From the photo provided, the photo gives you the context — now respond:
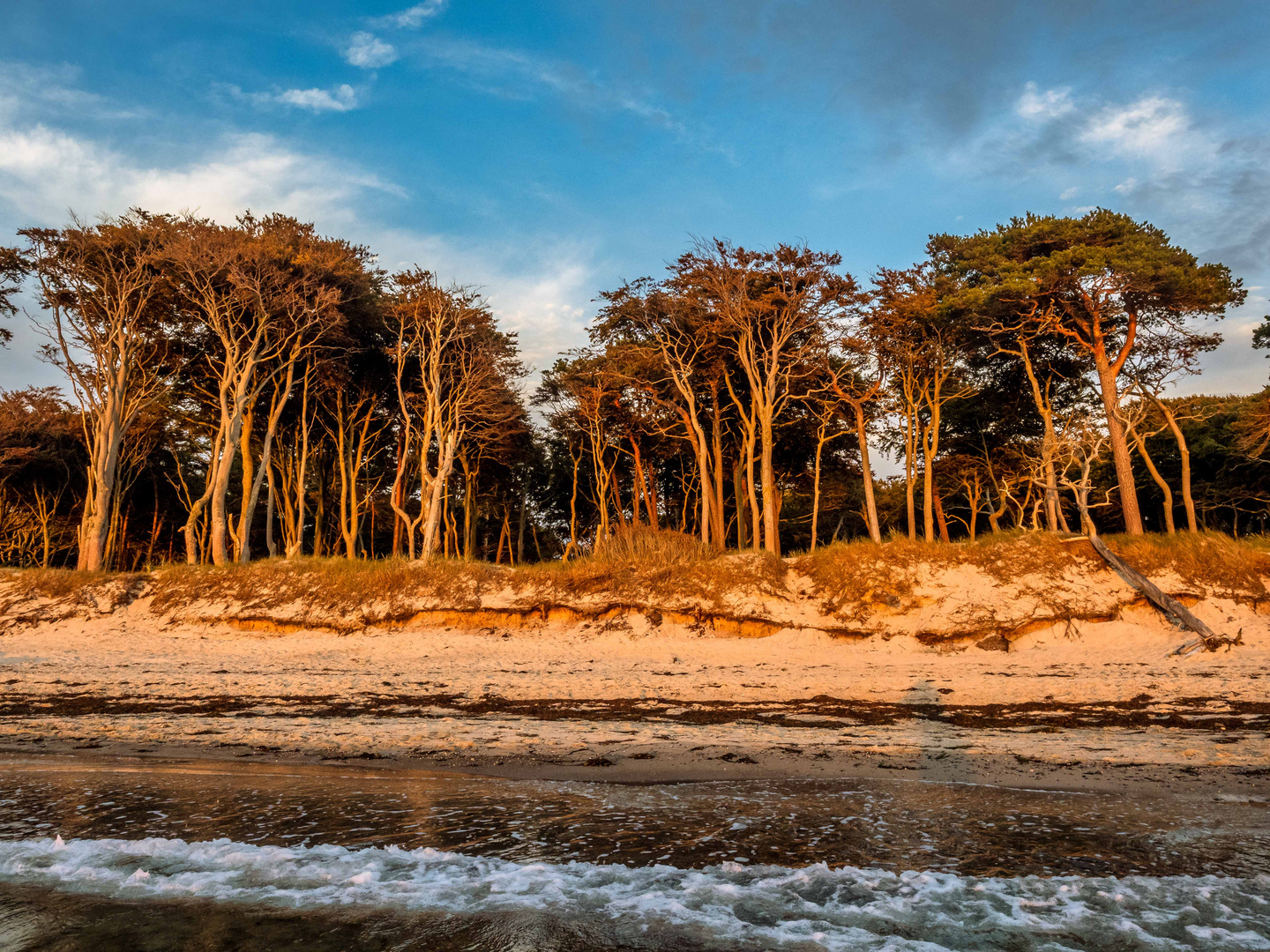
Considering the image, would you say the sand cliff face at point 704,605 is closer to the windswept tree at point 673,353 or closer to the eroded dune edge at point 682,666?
the eroded dune edge at point 682,666

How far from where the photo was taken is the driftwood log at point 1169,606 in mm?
11539

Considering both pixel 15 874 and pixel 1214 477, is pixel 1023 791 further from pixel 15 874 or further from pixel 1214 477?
pixel 1214 477

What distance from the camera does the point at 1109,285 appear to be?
20734mm

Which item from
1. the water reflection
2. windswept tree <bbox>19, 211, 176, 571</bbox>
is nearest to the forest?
windswept tree <bbox>19, 211, 176, 571</bbox>

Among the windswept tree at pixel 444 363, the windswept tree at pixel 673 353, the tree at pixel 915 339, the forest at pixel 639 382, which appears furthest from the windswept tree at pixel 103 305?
the tree at pixel 915 339

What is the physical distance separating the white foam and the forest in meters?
12.3

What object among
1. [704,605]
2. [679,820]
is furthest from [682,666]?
[679,820]

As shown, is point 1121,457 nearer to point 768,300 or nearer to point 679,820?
point 768,300

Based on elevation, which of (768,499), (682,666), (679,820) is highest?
(768,499)

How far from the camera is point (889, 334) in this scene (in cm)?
2595

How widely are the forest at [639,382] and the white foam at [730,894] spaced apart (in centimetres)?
1225

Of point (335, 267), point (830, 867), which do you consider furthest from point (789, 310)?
point (830, 867)

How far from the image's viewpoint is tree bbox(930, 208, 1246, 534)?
20203 mm

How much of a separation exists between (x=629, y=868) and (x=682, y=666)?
9.03 metres
